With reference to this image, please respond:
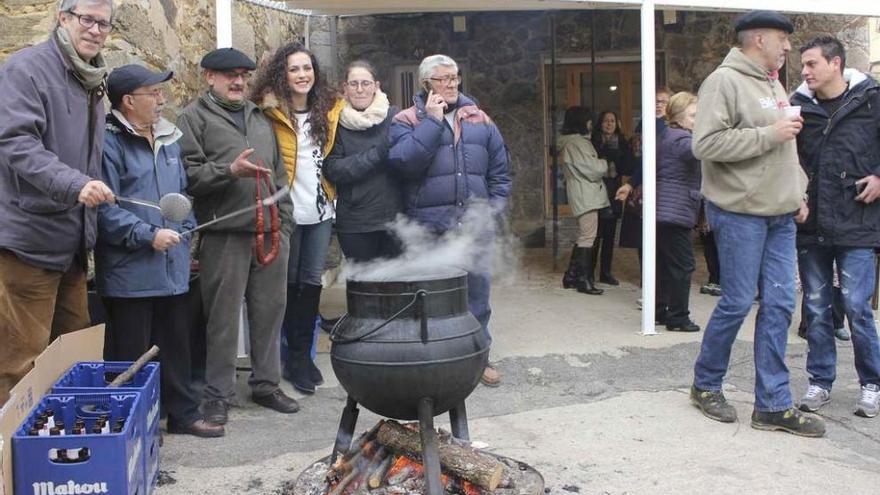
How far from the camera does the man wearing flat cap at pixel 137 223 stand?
363 centimetres

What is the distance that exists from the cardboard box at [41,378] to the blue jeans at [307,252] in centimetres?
133

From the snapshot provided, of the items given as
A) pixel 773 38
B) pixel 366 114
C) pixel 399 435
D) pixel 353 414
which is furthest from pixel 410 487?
pixel 773 38

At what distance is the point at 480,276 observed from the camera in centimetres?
486

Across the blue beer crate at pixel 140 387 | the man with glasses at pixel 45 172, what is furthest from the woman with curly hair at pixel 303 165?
the blue beer crate at pixel 140 387

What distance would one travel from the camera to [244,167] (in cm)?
387

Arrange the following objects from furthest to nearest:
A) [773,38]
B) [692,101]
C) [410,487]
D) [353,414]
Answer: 1. [692,101]
2. [773,38]
3. [353,414]
4. [410,487]

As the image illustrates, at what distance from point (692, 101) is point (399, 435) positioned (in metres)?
4.15

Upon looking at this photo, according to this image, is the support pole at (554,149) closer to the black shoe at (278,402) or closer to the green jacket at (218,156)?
the black shoe at (278,402)

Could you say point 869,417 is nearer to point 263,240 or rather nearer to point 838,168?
point 838,168

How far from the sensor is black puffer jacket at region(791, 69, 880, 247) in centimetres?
421

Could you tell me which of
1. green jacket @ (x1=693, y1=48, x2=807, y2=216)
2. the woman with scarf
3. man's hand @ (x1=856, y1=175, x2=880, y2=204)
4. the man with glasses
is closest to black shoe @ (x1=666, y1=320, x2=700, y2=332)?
man's hand @ (x1=856, y1=175, x2=880, y2=204)

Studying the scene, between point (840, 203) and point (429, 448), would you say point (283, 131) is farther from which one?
point (840, 203)

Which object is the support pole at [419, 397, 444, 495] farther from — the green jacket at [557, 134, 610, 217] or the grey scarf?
the green jacket at [557, 134, 610, 217]

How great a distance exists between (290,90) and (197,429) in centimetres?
183
